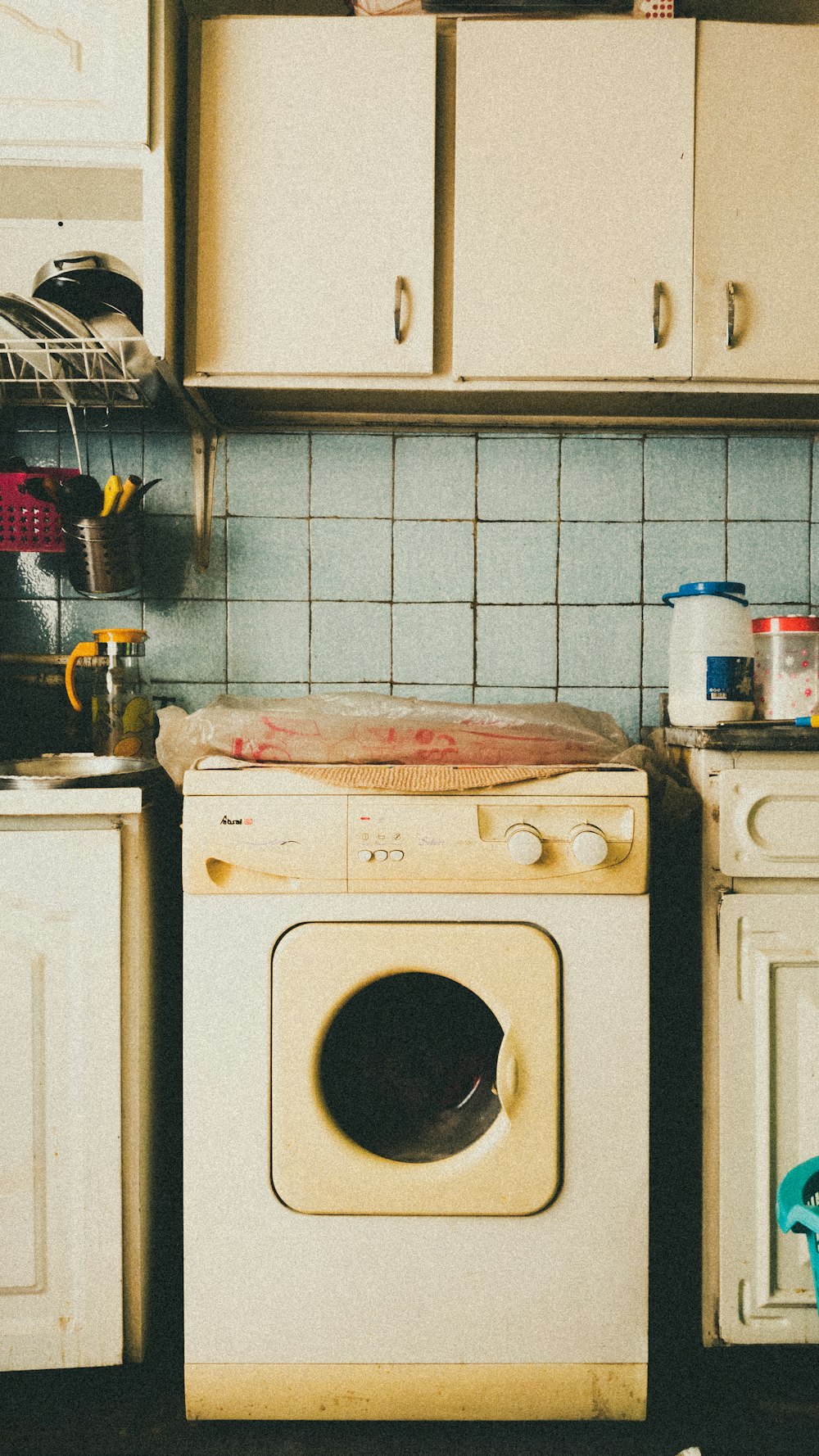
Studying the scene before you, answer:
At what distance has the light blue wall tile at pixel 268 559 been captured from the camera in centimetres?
173

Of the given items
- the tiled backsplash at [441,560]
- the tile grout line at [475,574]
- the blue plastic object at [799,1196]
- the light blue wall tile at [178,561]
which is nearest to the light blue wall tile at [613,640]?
the tiled backsplash at [441,560]

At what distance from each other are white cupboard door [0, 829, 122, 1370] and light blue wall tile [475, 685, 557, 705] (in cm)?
82

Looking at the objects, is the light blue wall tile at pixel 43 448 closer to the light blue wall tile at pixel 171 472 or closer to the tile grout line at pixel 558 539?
the light blue wall tile at pixel 171 472

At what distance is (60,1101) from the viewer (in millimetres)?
1167

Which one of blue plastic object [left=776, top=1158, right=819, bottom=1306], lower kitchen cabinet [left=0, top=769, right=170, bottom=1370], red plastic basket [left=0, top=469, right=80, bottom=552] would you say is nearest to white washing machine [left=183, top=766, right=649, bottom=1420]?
lower kitchen cabinet [left=0, top=769, right=170, bottom=1370]

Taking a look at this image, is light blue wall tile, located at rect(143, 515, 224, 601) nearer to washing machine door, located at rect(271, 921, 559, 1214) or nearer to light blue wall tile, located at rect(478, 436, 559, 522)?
light blue wall tile, located at rect(478, 436, 559, 522)

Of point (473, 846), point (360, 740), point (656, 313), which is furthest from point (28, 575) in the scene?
point (656, 313)

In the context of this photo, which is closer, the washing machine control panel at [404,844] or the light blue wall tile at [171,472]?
the washing machine control panel at [404,844]

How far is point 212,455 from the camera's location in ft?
5.63

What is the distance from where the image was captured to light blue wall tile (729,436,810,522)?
174cm

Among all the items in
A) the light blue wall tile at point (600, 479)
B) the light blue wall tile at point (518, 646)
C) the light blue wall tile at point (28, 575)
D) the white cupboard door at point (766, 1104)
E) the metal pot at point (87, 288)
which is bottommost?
the white cupboard door at point (766, 1104)

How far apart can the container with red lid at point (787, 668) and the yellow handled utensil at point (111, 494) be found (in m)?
1.13

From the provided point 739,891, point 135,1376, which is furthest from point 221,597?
point 135,1376

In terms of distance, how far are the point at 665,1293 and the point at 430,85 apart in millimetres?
1913
